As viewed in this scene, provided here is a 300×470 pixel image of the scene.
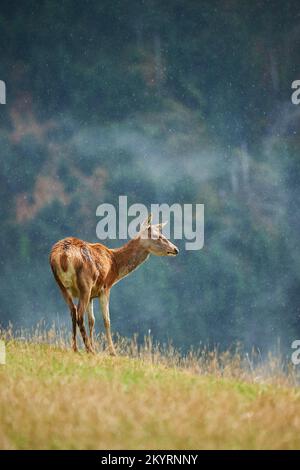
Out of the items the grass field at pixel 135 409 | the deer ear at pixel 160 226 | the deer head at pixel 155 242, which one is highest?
the deer ear at pixel 160 226

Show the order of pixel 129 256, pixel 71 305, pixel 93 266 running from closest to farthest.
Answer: pixel 71 305 < pixel 93 266 < pixel 129 256

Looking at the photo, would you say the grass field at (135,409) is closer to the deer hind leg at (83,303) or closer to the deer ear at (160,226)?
the deer hind leg at (83,303)

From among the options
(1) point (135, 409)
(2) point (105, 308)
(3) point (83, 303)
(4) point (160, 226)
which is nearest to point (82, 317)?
(3) point (83, 303)

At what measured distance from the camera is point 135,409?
772 centimetres

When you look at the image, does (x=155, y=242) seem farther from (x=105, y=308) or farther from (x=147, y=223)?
(x=105, y=308)

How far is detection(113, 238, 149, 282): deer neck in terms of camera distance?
15039 millimetres

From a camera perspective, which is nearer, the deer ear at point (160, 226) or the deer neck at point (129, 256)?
the deer neck at point (129, 256)

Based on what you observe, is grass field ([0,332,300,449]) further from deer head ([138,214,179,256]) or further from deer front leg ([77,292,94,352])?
deer head ([138,214,179,256])

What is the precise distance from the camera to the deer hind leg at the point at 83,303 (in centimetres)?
1305

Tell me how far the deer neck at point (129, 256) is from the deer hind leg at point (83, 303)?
1.76 m

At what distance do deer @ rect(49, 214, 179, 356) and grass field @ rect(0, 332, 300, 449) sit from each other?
2.24 m

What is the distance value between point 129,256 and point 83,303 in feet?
7.41

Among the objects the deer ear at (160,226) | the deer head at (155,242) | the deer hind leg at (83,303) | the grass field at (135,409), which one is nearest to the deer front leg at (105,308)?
the deer hind leg at (83,303)

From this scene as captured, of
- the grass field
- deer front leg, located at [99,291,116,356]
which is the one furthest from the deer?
the grass field
